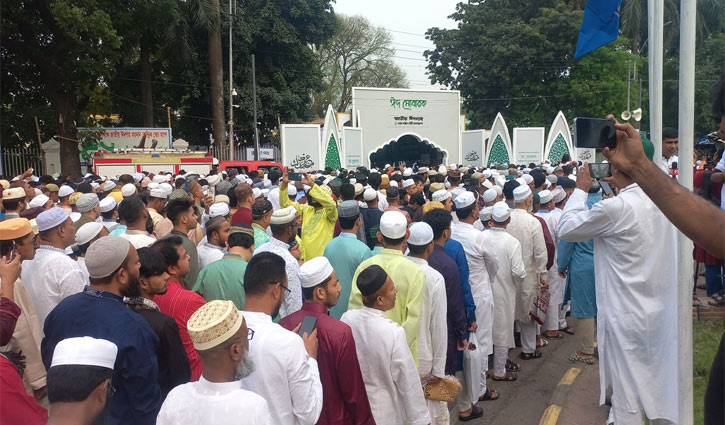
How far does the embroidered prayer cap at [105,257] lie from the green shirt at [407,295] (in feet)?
5.27

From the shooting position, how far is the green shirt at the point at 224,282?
4.32 m

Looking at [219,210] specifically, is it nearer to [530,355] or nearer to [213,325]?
[213,325]

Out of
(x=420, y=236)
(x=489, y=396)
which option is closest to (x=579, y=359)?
(x=489, y=396)

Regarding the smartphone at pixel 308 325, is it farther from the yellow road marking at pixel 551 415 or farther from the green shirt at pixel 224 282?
the yellow road marking at pixel 551 415

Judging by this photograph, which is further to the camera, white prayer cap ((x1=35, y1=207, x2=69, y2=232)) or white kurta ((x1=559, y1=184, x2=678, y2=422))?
white prayer cap ((x1=35, y1=207, x2=69, y2=232))

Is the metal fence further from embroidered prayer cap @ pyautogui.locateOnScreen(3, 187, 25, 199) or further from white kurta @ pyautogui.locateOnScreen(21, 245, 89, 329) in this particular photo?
white kurta @ pyautogui.locateOnScreen(21, 245, 89, 329)

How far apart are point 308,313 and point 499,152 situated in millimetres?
27182

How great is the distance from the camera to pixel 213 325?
2355 mm

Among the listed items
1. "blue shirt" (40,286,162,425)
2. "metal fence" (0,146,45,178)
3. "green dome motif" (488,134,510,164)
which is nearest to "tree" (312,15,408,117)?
"green dome motif" (488,134,510,164)

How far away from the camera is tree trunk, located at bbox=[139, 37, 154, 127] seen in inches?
1117

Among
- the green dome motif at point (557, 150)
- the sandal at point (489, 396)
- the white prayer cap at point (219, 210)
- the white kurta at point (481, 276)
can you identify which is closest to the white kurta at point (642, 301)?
the white kurta at point (481, 276)

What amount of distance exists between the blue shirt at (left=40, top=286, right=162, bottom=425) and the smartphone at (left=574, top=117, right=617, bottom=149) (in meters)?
2.33

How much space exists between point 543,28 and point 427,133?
13.1 metres

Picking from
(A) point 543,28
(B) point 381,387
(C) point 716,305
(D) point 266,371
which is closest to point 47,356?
(D) point 266,371
